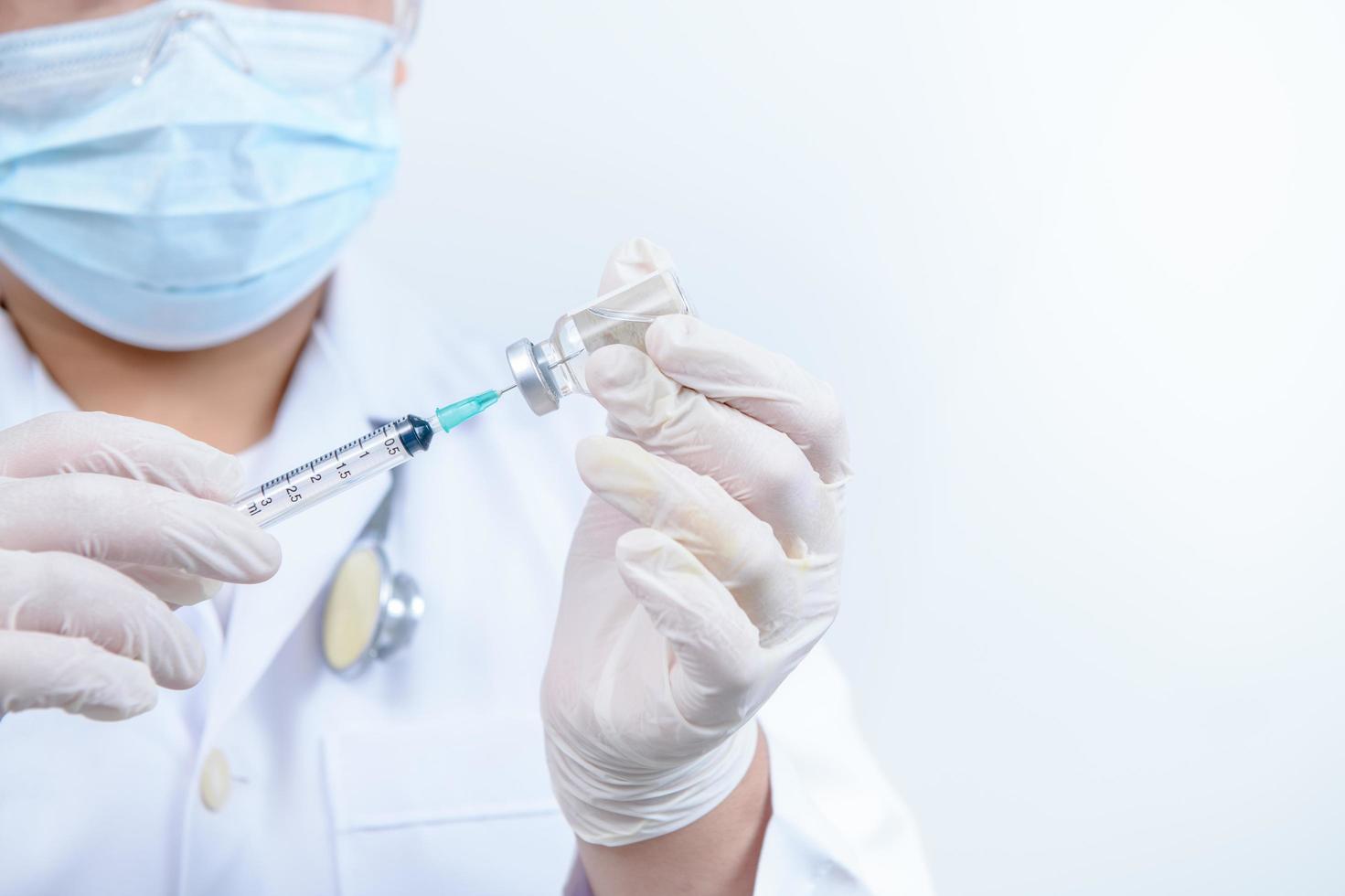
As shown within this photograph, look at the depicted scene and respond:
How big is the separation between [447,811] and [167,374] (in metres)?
0.62

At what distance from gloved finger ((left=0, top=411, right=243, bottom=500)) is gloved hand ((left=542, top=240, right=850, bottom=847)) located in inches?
12.2

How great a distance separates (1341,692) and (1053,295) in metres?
0.74

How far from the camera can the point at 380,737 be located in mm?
1241

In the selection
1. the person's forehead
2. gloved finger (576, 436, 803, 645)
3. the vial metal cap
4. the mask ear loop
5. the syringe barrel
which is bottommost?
gloved finger (576, 436, 803, 645)

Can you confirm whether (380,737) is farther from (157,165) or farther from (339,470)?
(157,165)

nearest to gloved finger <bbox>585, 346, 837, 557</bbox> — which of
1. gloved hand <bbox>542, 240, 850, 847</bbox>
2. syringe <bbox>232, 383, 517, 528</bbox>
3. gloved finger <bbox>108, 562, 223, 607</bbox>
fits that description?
gloved hand <bbox>542, 240, 850, 847</bbox>

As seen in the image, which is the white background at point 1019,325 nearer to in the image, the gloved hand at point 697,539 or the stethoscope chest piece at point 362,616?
the stethoscope chest piece at point 362,616

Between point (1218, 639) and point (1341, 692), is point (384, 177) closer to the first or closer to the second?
point (1218, 639)

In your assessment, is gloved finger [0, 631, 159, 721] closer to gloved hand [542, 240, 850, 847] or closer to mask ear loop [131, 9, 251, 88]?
gloved hand [542, 240, 850, 847]

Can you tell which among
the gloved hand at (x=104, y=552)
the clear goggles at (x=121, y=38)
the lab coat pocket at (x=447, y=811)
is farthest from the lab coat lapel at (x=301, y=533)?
the clear goggles at (x=121, y=38)

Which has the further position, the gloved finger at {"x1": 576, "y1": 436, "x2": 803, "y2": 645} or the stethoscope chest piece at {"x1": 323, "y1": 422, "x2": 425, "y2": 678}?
the stethoscope chest piece at {"x1": 323, "y1": 422, "x2": 425, "y2": 678}

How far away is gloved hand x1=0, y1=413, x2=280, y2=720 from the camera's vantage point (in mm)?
800

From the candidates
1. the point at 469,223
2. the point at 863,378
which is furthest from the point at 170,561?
the point at 863,378

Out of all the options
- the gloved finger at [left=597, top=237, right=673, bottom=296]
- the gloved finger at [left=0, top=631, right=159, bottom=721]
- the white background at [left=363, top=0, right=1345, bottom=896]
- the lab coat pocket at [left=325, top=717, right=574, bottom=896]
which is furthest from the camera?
the white background at [left=363, top=0, right=1345, bottom=896]
